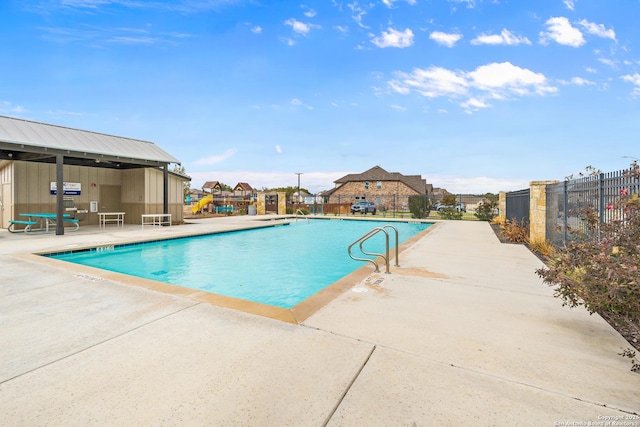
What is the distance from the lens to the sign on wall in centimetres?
1212

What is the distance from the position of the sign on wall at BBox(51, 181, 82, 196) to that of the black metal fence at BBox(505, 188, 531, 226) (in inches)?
661

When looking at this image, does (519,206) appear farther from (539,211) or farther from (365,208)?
(365,208)

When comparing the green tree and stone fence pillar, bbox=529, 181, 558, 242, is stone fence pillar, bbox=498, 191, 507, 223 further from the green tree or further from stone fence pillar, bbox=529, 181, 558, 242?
stone fence pillar, bbox=529, 181, 558, 242

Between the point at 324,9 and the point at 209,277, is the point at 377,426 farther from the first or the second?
the point at 324,9

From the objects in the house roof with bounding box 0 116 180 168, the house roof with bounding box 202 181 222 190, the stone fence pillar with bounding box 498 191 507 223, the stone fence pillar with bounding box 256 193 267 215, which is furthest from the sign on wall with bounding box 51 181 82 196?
the house roof with bounding box 202 181 222 190

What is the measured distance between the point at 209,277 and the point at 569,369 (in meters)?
5.79

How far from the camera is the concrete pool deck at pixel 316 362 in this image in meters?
1.71

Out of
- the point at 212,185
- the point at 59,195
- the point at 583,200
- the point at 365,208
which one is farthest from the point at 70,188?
the point at 212,185

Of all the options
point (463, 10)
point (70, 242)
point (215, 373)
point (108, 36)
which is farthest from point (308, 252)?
point (108, 36)

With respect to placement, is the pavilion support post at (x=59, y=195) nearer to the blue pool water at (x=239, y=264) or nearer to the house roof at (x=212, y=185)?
the blue pool water at (x=239, y=264)

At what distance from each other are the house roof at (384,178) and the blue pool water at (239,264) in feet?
106

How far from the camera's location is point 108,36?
12531 mm

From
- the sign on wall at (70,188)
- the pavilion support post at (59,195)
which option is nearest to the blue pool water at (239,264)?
the pavilion support post at (59,195)

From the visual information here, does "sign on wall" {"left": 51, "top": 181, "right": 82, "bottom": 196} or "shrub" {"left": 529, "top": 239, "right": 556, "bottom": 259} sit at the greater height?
"sign on wall" {"left": 51, "top": 181, "right": 82, "bottom": 196}
